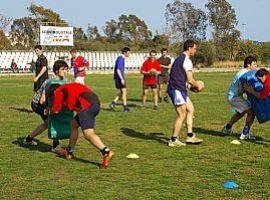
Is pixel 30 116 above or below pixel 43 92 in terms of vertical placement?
below

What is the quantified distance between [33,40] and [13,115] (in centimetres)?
6958

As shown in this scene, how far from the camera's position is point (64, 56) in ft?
184

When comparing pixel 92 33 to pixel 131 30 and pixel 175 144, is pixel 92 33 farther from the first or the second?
pixel 175 144

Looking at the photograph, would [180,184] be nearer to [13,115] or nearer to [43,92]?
[43,92]

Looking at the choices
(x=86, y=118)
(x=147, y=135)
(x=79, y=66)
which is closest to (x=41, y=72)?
(x=79, y=66)

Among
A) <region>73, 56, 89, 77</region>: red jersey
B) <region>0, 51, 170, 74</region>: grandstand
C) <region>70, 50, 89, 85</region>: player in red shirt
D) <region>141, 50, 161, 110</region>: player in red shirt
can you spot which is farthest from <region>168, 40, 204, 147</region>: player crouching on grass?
<region>0, 51, 170, 74</region>: grandstand

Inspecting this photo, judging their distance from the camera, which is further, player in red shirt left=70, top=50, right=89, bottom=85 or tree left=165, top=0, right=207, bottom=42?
tree left=165, top=0, right=207, bottom=42

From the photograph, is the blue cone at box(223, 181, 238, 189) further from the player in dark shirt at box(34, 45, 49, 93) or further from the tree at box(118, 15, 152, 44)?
the tree at box(118, 15, 152, 44)

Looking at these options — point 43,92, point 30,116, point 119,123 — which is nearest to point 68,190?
point 43,92

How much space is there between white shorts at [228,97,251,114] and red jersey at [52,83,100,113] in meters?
3.70

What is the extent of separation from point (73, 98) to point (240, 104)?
13.2ft

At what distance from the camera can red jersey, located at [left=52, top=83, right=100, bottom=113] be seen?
7.45 metres

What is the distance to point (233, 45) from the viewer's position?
2975 inches

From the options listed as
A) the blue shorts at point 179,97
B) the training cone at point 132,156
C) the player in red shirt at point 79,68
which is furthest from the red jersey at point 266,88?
the player in red shirt at point 79,68
